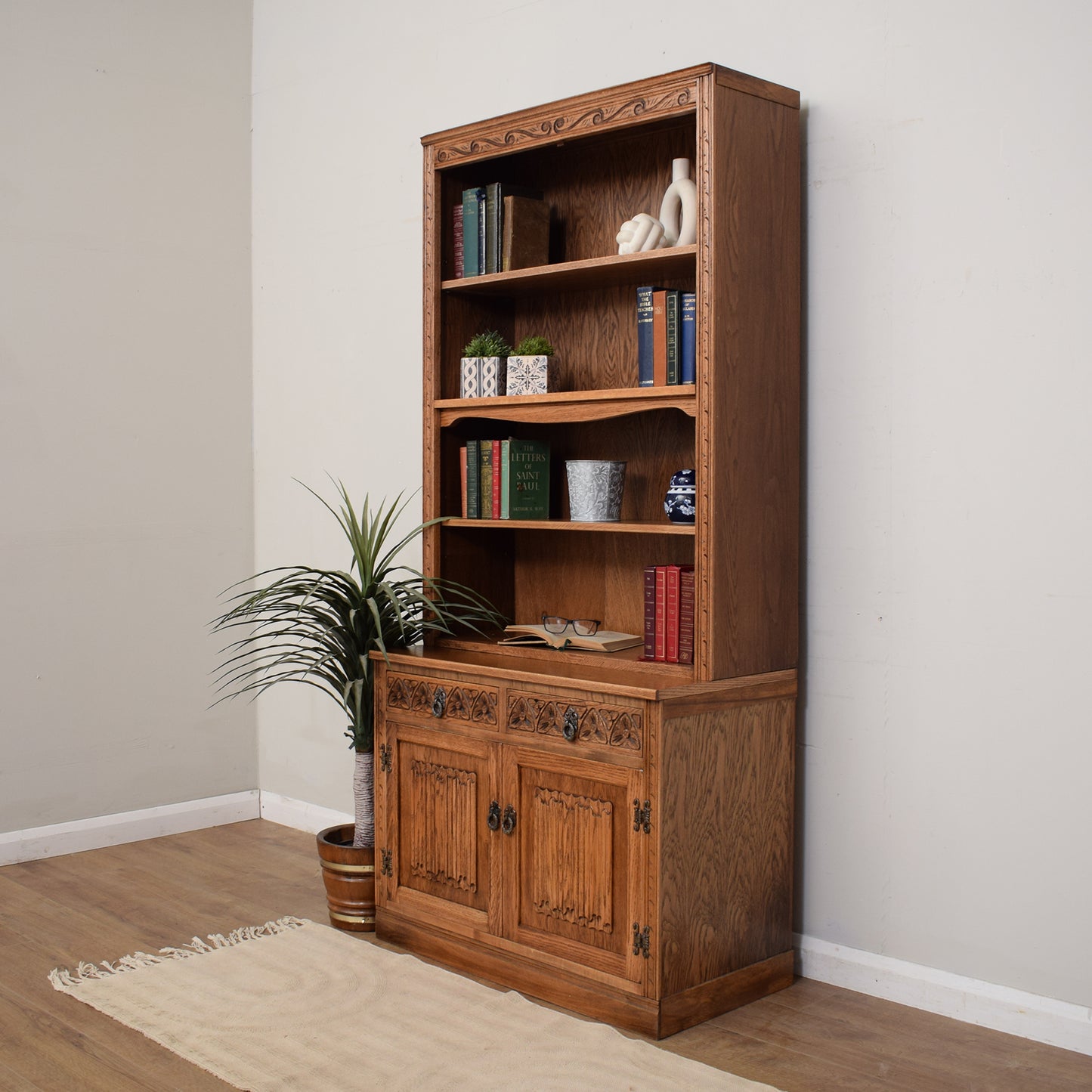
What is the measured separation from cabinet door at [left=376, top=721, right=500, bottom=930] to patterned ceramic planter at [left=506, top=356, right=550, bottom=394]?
103 cm

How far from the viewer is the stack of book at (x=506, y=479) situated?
357cm

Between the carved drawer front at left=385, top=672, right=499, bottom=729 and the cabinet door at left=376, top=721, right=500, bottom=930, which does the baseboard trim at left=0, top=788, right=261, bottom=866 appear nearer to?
the cabinet door at left=376, top=721, right=500, bottom=930

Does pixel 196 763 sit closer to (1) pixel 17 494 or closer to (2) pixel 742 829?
(1) pixel 17 494

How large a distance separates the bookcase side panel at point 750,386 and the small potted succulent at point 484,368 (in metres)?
0.84

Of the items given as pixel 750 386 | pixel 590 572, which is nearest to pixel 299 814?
pixel 590 572

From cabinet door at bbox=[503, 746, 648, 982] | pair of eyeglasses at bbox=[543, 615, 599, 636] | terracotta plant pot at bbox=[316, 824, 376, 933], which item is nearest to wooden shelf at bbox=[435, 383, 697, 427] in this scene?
pair of eyeglasses at bbox=[543, 615, 599, 636]

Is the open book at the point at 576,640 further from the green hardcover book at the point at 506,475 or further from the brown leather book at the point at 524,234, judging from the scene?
the brown leather book at the point at 524,234

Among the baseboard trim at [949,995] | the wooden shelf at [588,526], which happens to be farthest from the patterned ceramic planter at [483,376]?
the baseboard trim at [949,995]

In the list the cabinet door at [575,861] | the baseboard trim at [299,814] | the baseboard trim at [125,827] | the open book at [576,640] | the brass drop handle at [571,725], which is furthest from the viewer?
the baseboard trim at [299,814]

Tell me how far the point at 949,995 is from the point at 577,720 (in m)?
1.16

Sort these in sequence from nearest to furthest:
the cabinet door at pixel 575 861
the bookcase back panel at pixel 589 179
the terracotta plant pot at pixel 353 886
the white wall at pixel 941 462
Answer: the white wall at pixel 941 462, the cabinet door at pixel 575 861, the bookcase back panel at pixel 589 179, the terracotta plant pot at pixel 353 886

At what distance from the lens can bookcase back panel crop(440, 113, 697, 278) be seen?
352 centimetres

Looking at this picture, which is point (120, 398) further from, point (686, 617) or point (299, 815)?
point (686, 617)

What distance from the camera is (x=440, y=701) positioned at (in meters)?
3.39
